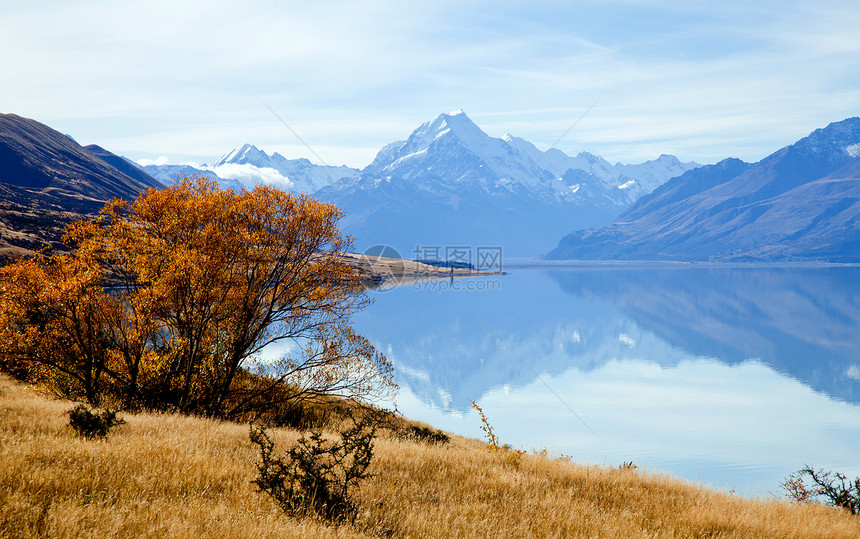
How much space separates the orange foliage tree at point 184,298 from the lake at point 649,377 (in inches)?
623

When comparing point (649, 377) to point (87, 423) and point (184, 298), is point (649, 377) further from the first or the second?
point (87, 423)

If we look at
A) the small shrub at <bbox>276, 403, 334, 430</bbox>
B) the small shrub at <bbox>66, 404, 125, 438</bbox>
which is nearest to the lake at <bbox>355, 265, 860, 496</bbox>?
the small shrub at <bbox>276, 403, 334, 430</bbox>

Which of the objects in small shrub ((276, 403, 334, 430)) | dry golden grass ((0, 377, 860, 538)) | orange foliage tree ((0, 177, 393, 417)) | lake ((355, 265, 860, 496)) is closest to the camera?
dry golden grass ((0, 377, 860, 538))

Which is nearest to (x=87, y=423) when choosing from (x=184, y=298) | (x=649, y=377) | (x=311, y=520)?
(x=311, y=520)

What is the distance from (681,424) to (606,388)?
16874mm

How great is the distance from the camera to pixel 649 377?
72.0 metres

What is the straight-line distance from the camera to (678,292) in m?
190

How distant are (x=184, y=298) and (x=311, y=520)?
1758 centimetres

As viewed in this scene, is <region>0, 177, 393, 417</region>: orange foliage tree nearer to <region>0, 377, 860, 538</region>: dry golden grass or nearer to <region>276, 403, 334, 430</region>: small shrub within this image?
<region>276, 403, 334, 430</region>: small shrub

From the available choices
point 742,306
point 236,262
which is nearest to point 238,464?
point 236,262

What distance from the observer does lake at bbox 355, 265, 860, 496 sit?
4184 centimetres

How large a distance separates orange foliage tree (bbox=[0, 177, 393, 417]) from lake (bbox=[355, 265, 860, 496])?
15825 millimetres

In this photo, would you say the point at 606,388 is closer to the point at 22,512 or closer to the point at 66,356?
the point at 66,356

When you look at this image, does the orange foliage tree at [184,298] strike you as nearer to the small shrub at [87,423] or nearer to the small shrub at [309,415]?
the small shrub at [309,415]
